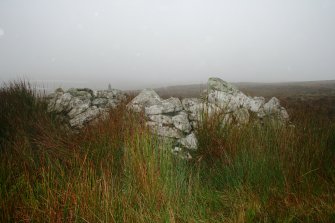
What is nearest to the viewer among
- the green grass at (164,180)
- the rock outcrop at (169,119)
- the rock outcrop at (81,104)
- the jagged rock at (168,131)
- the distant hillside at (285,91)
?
the green grass at (164,180)

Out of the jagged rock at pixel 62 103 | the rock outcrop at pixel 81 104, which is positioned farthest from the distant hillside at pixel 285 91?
the jagged rock at pixel 62 103

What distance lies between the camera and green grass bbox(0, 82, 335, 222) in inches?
94.7

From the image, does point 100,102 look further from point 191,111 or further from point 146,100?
point 191,111

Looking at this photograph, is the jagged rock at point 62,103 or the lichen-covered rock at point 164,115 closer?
the lichen-covered rock at point 164,115

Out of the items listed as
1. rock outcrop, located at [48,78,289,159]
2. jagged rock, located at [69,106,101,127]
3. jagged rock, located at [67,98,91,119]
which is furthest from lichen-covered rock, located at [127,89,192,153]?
jagged rock, located at [67,98,91,119]

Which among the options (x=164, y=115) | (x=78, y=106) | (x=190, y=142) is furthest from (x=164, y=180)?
(x=78, y=106)

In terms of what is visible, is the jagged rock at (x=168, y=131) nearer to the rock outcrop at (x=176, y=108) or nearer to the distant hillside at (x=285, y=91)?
the rock outcrop at (x=176, y=108)

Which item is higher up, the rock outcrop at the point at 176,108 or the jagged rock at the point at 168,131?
the rock outcrop at the point at 176,108

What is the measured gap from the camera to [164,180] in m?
3.06

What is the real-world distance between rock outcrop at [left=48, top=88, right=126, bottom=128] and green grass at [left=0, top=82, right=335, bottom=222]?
3.95 feet

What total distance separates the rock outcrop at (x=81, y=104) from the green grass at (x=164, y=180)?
1.20 m

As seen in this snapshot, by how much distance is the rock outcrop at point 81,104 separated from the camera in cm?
645

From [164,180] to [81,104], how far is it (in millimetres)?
4533

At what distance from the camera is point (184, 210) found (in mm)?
2746
